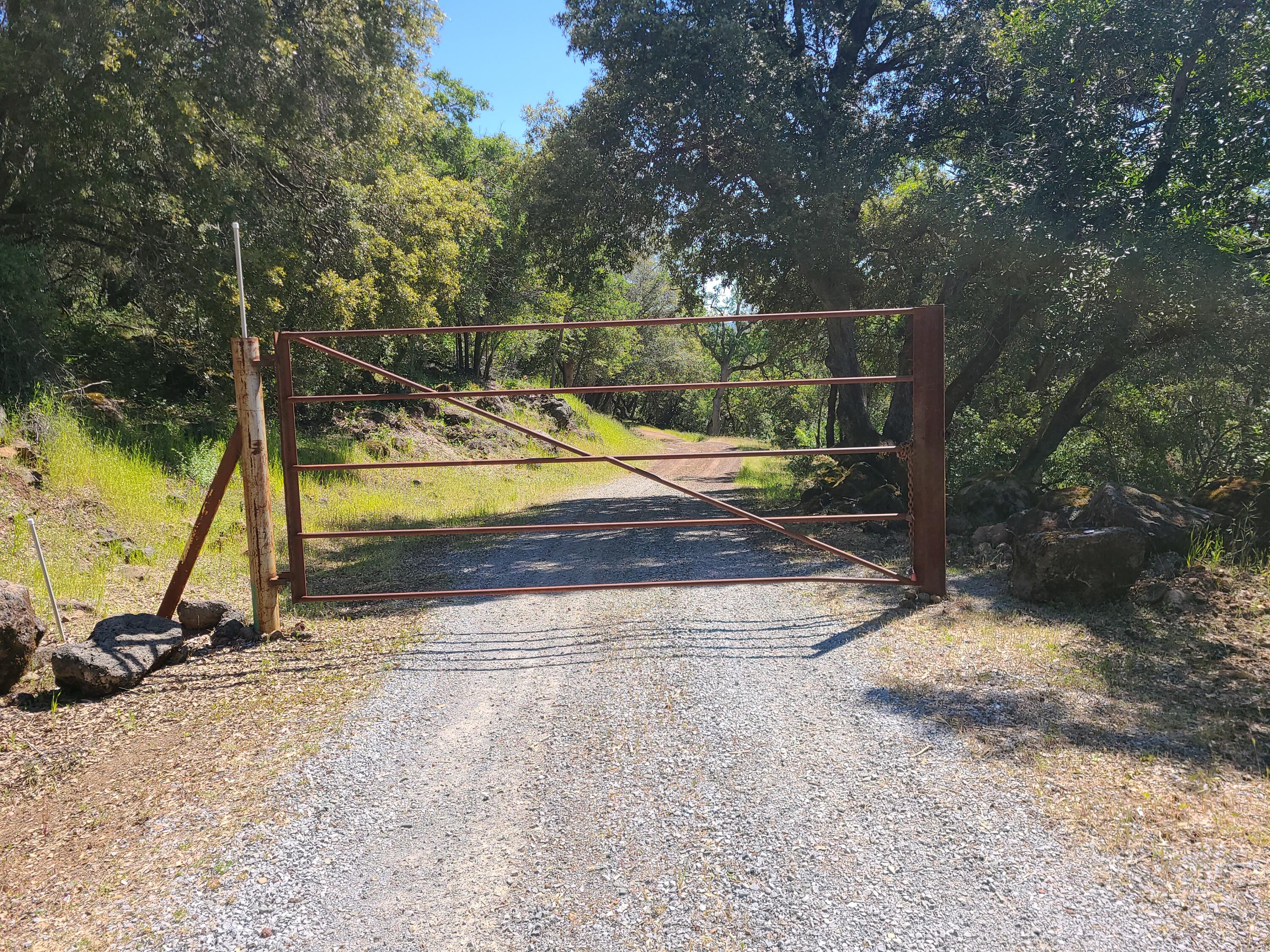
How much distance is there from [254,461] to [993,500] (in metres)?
8.18

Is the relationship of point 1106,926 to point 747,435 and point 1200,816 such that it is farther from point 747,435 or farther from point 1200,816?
point 747,435

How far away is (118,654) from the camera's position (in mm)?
4383

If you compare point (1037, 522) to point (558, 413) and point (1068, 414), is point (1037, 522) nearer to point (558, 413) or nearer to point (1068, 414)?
point (1068, 414)

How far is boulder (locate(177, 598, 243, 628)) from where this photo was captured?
5.27 meters

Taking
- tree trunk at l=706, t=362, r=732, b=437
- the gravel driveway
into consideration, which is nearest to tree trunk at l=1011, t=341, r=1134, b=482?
the gravel driveway

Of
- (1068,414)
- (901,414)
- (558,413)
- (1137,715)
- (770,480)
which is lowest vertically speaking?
(1137,715)

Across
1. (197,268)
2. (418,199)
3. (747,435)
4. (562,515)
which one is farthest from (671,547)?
(747,435)

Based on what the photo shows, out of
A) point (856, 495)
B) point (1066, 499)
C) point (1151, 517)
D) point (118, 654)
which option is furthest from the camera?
point (856, 495)

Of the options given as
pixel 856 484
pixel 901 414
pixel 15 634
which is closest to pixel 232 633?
pixel 15 634

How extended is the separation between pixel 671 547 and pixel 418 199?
9.13 meters

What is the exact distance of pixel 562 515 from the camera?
12.2 meters

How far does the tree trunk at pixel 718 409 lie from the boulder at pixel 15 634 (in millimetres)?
43070

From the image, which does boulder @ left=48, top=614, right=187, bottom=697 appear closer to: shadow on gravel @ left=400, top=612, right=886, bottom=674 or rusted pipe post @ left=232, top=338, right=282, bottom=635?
rusted pipe post @ left=232, top=338, right=282, bottom=635

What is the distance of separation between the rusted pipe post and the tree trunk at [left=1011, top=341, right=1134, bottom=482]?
8889 mm
